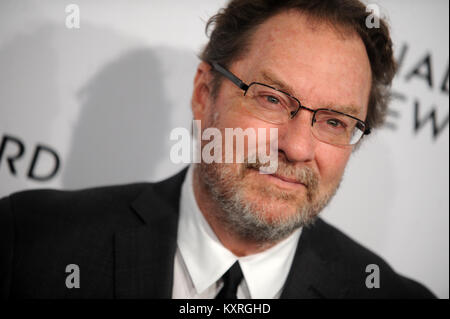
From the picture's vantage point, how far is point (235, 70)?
125 cm

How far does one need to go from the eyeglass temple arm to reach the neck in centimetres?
35

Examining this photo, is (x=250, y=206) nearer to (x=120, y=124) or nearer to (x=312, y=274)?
(x=312, y=274)

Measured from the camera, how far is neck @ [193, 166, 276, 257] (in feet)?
4.17

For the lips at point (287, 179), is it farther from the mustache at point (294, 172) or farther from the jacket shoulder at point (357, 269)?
the jacket shoulder at point (357, 269)

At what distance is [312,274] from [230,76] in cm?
72

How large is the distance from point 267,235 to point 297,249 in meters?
0.23

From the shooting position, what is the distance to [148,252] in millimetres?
1209

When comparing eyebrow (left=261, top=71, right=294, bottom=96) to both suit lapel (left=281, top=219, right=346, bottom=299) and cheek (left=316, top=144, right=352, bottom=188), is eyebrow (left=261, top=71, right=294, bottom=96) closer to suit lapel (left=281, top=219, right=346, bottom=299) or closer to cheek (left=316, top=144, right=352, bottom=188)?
cheek (left=316, top=144, right=352, bottom=188)

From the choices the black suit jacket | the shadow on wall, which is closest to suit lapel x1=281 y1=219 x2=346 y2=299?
the black suit jacket

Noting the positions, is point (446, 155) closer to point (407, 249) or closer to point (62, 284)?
point (407, 249)

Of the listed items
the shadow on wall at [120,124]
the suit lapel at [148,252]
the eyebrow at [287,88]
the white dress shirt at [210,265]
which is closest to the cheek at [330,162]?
the eyebrow at [287,88]

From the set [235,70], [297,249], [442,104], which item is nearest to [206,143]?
[235,70]

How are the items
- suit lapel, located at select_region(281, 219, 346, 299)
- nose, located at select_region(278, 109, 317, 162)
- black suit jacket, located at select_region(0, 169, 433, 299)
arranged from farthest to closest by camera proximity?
suit lapel, located at select_region(281, 219, 346, 299)
black suit jacket, located at select_region(0, 169, 433, 299)
nose, located at select_region(278, 109, 317, 162)

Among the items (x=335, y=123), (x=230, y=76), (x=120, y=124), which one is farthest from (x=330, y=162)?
(x=120, y=124)
